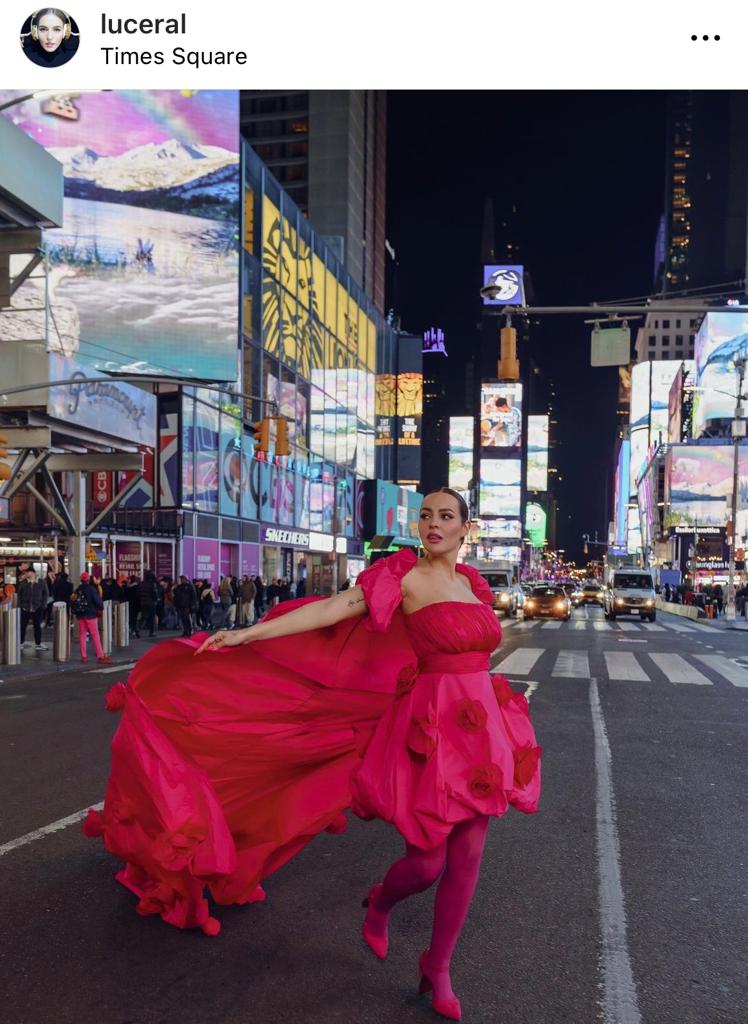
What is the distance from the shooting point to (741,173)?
619ft

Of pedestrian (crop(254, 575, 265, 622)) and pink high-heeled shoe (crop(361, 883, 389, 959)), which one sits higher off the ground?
pink high-heeled shoe (crop(361, 883, 389, 959))

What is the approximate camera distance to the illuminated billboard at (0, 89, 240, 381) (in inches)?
1414

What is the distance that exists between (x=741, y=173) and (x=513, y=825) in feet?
697

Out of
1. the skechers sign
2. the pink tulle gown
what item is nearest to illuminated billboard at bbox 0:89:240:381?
the skechers sign

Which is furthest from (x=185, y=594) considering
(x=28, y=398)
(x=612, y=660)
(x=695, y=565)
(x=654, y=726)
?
(x=695, y=565)

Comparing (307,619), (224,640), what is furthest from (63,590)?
(307,619)

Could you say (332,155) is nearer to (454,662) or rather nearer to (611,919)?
(611,919)

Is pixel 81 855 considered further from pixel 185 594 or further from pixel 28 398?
pixel 185 594

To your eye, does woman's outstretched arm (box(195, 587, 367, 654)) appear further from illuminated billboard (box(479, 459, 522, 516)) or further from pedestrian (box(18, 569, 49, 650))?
illuminated billboard (box(479, 459, 522, 516))

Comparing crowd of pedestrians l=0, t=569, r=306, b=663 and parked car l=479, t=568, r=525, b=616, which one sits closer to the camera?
crowd of pedestrians l=0, t=569, r=306, b=663

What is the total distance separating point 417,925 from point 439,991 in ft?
3.01

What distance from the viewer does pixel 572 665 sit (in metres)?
16.9
